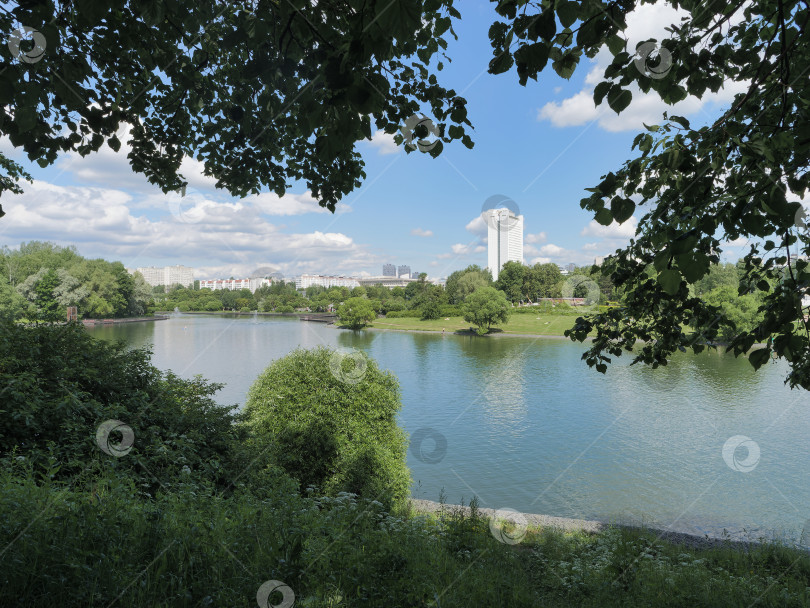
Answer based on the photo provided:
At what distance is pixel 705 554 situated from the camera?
287 inches

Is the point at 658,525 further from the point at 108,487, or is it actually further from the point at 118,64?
the point at 118,64

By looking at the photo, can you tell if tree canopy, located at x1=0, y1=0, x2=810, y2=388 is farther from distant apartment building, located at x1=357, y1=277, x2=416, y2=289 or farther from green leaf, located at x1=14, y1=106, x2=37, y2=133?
distant apartment building, located at x1=357, y1=277, x2=416, y2=289

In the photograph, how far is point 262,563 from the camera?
3.03 metres

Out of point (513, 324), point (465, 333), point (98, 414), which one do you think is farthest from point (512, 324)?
point (98, 414)

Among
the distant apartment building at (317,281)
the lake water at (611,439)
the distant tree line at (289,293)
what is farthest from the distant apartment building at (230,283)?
the lake water at (611,439)

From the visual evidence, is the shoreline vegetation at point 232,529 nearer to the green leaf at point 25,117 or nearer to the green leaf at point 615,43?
the green leaf at point 25,117

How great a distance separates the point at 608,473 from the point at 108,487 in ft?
47.5

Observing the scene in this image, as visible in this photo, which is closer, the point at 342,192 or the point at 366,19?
the point at 366,19

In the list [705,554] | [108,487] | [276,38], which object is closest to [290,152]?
[276,38]

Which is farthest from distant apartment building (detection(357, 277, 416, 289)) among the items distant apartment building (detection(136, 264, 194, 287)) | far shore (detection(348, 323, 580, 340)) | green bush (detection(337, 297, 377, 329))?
far shore (detection(348, 323, 580, 340))

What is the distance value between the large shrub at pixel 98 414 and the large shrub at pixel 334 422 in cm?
210

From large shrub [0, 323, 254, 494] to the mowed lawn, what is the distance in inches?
2056

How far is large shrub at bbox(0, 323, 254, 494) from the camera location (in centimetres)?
443

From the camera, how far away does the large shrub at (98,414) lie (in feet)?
14.5
